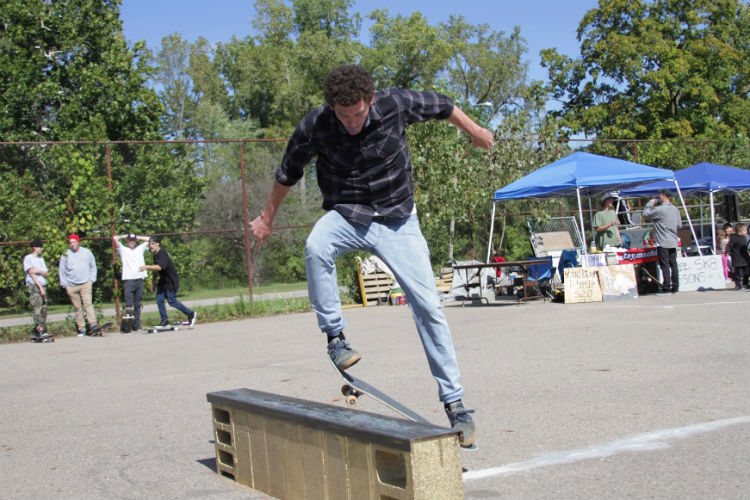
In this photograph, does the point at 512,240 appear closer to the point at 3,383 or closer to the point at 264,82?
the point at 3,383

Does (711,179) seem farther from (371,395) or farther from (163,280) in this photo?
(371,395)

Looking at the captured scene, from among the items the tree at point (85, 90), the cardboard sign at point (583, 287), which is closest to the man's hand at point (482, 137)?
the cardboard sign at point (583, 287)

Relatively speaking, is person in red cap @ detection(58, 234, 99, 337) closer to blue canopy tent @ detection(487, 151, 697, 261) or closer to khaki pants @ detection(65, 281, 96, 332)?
khaki pants @ detection(65, 281, 96, 332)

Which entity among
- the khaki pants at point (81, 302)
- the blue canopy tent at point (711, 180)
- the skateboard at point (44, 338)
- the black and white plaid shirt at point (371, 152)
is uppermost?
the blue canopy tent at point (711, 180)

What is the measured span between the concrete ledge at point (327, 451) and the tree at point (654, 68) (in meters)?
41.0

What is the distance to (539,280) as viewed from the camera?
15.7 metres

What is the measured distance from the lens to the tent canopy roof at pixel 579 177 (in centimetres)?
1454

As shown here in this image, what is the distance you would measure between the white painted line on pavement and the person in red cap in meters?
11.9

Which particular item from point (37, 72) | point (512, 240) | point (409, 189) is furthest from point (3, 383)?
point (37, 72)

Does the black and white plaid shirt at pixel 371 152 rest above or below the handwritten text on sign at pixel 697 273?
above

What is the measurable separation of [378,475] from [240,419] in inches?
52.0

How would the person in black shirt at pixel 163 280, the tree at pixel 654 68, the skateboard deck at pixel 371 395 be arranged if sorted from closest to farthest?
the skateboard deck at pixel 371 395 < the person in black shirt at pixel 163 280 < the tree at pixel 654 68

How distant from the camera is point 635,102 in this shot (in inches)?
1681

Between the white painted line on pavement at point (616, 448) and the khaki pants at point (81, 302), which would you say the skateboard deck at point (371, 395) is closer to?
the white painted line on pavement at point (616, 448)
